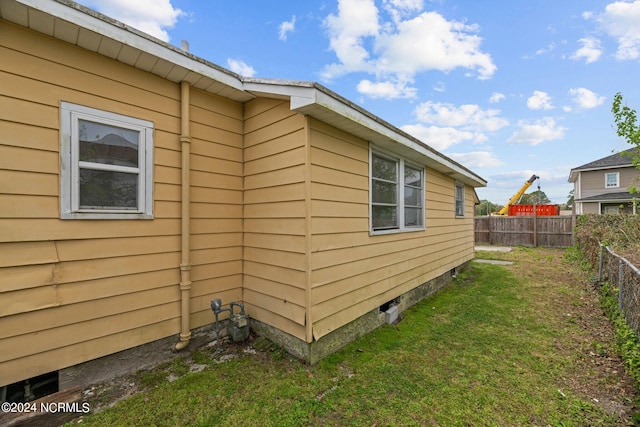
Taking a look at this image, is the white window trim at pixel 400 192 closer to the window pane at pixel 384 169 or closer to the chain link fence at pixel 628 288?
the window pane at pixel 384 169

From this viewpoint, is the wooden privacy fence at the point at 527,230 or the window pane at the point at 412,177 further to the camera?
the wooden privacy fence at the point at 527,230

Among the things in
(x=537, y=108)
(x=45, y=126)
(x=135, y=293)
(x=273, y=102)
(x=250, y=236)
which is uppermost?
(x=537, y=108)

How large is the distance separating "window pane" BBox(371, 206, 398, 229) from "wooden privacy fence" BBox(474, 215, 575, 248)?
555 inches

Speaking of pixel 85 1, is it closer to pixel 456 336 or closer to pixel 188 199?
pixel 188 199

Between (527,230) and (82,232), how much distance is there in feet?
60.4

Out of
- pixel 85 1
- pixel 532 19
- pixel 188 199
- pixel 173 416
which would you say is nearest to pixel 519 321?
pixel 173 416

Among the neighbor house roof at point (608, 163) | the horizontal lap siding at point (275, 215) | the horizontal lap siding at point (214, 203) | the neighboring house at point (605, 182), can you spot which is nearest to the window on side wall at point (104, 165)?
the horizontal lap siding at point (214, 203)

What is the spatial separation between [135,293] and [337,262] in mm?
2279

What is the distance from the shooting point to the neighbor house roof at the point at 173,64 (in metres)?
2.09

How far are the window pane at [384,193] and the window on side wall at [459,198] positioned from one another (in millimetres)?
4205

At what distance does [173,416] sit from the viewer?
7.07 feet

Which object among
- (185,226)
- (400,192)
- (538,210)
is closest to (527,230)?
(538,210)

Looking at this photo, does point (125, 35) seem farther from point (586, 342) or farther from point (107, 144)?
point (586, 342)

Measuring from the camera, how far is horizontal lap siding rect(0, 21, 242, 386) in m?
2.12
